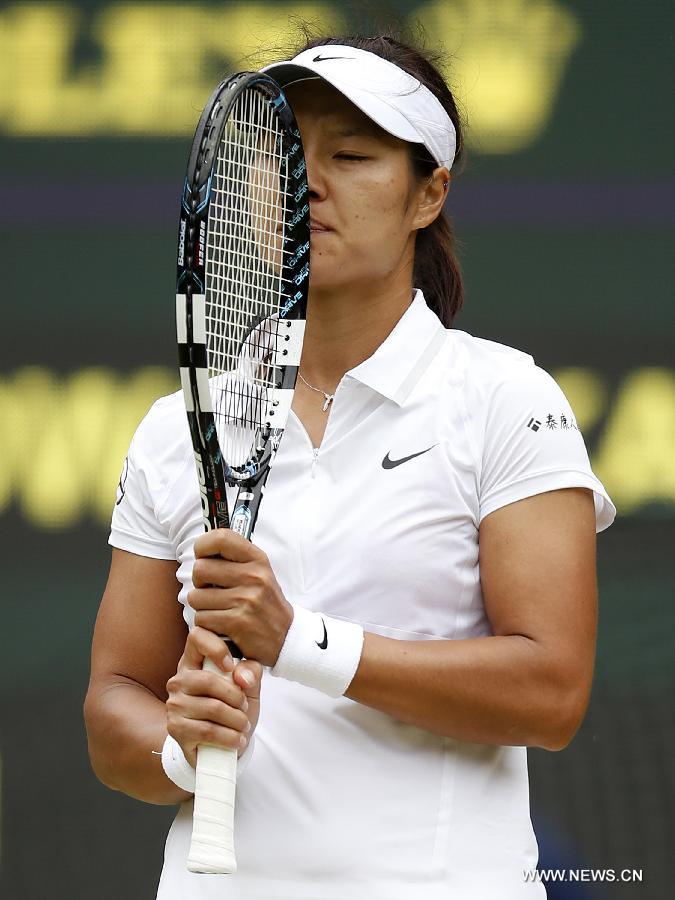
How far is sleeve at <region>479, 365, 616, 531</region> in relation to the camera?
157cm

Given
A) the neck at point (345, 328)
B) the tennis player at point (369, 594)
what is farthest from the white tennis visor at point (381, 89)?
the neck at point (345, 328)

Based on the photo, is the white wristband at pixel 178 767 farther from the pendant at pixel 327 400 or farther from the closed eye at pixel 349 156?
the closed eye at pixel 349 156

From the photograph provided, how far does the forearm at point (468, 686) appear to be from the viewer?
Result: 1.50 meters

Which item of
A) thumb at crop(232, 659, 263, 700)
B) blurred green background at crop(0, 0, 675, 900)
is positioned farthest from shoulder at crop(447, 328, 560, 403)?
blurred green background at crop(0, 0, 675, 900)

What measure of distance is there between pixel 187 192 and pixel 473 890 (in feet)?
2.23

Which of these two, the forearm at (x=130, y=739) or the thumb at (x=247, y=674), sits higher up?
the thumb at (x=247, y=674)

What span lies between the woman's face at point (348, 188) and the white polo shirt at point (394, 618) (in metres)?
0.12

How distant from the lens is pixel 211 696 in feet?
4.78

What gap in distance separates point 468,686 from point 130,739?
14.2 inches

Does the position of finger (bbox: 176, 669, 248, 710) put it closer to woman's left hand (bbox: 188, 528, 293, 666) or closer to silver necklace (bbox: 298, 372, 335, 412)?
woman's left hand (bbox: 188, 528, 293, 666)

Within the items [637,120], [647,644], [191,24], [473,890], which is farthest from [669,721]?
[191,24]

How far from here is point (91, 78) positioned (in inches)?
109

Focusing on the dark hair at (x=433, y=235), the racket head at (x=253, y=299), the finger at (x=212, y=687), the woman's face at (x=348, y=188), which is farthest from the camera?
the dark hair at (x=433, y=235)

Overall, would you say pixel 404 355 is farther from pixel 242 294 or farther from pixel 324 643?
pixel 324 643
